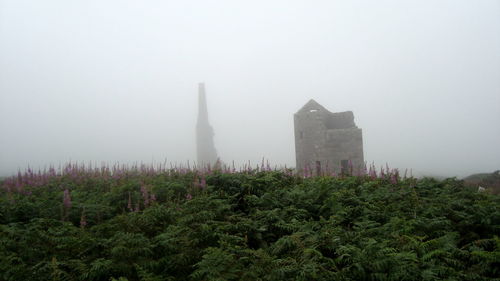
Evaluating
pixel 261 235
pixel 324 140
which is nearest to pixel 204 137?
pixel 324 140

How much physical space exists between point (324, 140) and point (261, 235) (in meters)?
14.5

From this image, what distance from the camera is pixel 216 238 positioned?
550 centimetres

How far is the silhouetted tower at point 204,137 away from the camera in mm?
40969

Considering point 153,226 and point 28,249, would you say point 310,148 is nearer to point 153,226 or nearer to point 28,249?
point 153,226

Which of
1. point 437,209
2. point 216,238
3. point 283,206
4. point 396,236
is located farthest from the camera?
point 283,206

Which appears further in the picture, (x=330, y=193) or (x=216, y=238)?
(x=330, y=193)

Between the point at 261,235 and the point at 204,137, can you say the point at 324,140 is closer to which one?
the point at 261,235

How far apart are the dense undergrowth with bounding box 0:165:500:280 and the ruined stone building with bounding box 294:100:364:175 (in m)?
10.6

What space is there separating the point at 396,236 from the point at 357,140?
1473 cm

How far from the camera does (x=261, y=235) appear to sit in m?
5.70

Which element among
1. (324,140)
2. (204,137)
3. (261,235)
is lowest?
(261,235)

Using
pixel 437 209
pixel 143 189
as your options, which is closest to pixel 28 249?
pixel 143 189

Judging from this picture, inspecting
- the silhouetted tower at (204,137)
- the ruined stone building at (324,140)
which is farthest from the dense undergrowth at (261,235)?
the silhouetted tower at (204,137)

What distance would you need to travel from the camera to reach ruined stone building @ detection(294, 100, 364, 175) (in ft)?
63.0
